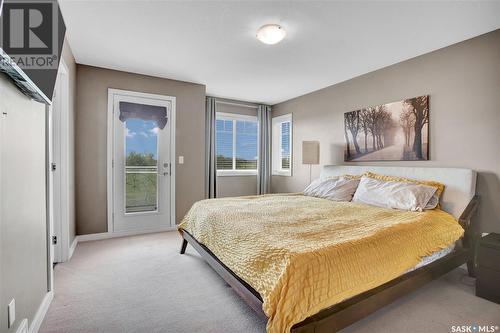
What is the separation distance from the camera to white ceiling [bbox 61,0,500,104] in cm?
212

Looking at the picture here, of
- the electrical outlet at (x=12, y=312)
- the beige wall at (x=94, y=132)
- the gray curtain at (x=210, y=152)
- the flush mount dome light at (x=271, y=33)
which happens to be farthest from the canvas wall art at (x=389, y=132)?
the electrical outlet at (x=12, y=312)

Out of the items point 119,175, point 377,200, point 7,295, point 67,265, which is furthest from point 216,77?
point 7,295

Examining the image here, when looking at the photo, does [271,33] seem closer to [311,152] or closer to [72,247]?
[311,152]

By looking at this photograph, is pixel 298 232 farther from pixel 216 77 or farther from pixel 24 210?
pixel 216 77

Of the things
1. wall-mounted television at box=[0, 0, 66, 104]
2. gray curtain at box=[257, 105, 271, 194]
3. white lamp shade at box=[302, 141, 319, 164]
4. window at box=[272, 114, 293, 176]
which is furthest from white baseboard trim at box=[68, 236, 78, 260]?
window at box=[272, 114, 293, 176]

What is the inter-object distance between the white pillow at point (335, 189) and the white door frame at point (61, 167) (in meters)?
3.06

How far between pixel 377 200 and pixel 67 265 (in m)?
3.48

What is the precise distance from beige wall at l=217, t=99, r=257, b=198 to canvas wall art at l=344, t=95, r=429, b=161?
2198 millimetres

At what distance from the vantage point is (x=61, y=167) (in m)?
2.82

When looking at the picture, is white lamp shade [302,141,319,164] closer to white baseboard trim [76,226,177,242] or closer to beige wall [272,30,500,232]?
beige wall [272,30,500,232]

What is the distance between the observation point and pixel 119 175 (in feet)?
12.2

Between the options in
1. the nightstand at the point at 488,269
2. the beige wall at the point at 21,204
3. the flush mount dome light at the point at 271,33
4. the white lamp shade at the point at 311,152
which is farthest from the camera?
the white lamp shade at the point at 311,152

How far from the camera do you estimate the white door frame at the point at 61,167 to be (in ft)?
9.04

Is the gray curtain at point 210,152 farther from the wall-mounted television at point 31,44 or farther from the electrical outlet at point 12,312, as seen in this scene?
the electrical outlet at point 12,312
